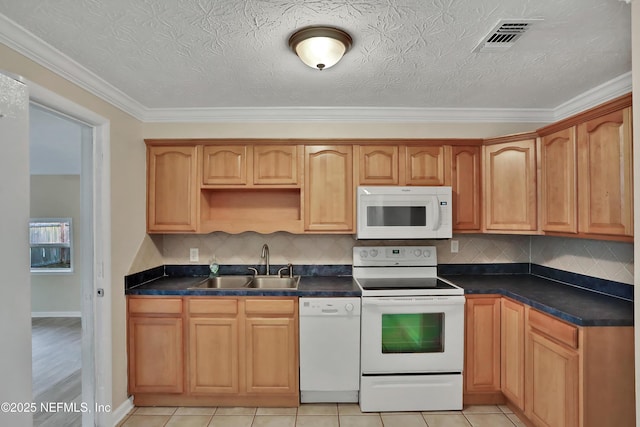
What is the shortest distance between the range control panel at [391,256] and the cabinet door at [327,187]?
1.12 feet

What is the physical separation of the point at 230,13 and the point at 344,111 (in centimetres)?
149

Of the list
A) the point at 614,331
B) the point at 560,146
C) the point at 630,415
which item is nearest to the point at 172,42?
the point at 560,146

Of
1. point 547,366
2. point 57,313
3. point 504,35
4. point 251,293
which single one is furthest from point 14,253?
point 57,313

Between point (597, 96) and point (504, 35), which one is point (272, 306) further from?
point (597, 96)

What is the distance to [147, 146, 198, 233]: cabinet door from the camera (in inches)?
112

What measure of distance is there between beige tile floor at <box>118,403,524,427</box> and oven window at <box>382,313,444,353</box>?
46cm

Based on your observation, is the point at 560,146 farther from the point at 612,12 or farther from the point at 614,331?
the point at 614,331

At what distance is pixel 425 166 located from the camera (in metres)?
2.87

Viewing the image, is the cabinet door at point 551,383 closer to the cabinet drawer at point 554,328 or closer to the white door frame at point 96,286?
the cabinet drawer at point 554,328

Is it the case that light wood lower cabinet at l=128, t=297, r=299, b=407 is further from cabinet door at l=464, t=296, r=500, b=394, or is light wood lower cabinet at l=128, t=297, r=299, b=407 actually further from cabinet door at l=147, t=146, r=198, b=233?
cabinet door at l=464, t=296, r=500, b=394

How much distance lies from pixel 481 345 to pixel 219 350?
77.7 inches

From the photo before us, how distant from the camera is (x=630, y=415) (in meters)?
1.80

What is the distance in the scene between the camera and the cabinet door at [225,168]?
2863 millimetres

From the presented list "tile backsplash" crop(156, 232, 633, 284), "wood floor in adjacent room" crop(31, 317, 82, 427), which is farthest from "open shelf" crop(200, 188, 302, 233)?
"wood floor in adjacent room" crop(31, 317, 82, 427)
